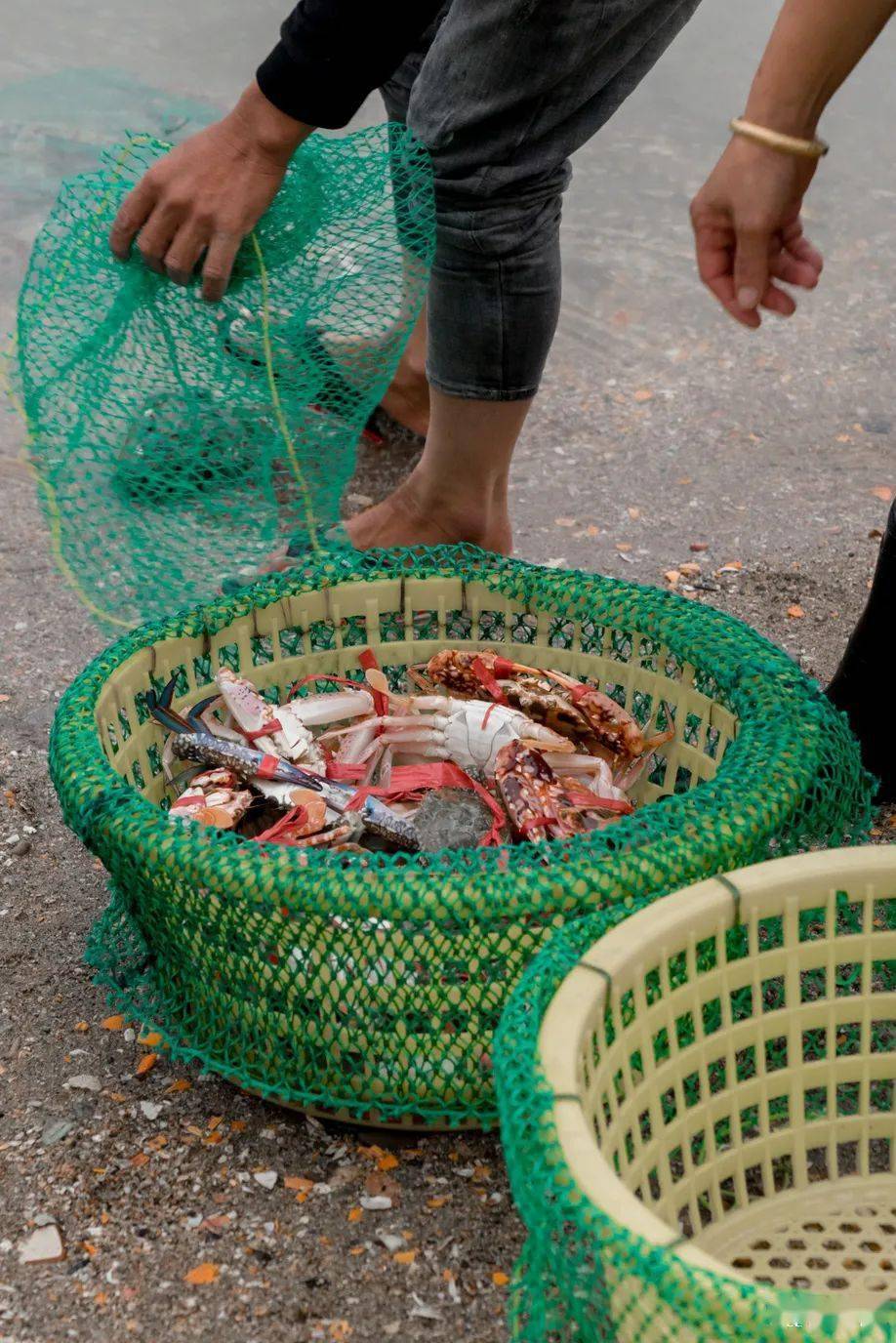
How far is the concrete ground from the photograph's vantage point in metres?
1.20

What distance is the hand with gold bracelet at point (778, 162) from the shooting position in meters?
1.22

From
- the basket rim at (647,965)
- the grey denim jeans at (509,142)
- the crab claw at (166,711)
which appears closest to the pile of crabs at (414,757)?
the crab claw at (166,711)

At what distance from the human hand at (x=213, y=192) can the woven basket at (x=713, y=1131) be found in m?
0.90

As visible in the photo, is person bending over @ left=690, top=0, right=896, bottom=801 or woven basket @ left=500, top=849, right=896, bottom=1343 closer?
woven basket @ left=500, top=849, right=896, bottom=1343

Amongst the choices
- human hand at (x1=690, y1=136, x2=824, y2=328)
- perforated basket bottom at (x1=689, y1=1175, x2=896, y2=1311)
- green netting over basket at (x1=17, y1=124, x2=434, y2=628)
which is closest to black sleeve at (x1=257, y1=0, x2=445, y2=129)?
green netting over basket at (x1=17, y1=124, x2=434, y2=628)

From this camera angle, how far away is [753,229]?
1.29 m

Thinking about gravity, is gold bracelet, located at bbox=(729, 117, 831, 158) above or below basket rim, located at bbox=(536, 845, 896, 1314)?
above

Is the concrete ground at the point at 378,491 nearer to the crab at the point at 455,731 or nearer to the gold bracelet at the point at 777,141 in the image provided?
the crab at the point at 455,731

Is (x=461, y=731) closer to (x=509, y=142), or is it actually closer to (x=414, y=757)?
(x=414, y=757)

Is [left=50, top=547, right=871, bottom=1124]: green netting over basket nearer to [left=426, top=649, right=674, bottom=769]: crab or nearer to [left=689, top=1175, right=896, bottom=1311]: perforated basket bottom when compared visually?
[left=426, top=649, right=674, bottom=769]: crab

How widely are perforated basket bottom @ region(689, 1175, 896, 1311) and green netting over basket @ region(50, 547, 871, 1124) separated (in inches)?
9.7

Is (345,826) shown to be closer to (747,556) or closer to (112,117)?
(747,556)

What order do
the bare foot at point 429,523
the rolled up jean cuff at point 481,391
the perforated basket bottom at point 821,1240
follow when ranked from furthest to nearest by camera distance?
the bare foot at point 429,523 < the rolled up jean cuff at point 481,391 < the perforated basket bottom at point 821,1240

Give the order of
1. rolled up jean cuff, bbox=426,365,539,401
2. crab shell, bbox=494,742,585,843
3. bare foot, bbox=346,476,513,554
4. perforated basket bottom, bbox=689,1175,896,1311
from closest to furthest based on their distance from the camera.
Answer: perforated basket bottom, bbox=689,1175,896,1311, crab shell, bbox=494,742,585,843, rolled up jean cuff, bbox=426,365,539,401, bare foot, bbox=346,476,513,554
